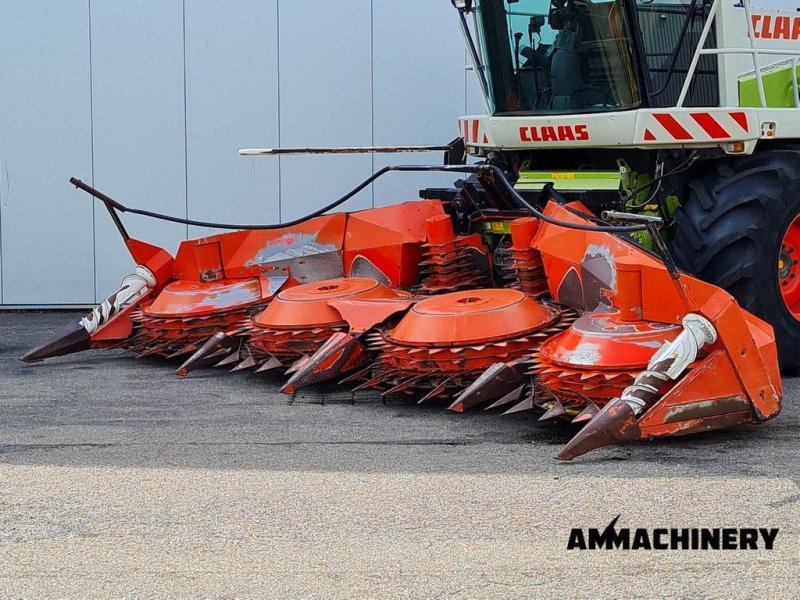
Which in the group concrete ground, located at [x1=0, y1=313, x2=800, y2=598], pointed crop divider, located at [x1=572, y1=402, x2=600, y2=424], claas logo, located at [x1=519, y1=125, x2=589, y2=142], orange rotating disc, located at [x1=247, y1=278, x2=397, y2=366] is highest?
claas logo, located at [x1=519, y1=125, x2=589, y2=142]

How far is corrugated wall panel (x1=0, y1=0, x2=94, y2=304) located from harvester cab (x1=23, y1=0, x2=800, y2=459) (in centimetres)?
255

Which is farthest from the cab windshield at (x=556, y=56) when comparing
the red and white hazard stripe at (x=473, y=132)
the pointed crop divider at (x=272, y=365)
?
the pointed crop divider at (x=272, y=365)

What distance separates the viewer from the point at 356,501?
4230 millimetres

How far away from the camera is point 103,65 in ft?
30.5

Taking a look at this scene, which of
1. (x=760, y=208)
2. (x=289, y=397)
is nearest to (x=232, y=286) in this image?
(x=289, y=397)

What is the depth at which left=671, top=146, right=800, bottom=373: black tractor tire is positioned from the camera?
6.01 metres

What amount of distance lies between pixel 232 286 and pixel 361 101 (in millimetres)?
2955

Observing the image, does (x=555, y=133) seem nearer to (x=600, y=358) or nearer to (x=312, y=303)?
(x=312, y=303)

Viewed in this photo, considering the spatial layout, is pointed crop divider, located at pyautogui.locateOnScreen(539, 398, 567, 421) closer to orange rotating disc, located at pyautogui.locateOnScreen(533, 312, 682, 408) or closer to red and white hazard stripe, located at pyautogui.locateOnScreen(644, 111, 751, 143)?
orange rotating disc, located at pyautogui.locateOnScreen(533, 312, 682, 408)

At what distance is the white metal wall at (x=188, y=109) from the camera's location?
365 inches

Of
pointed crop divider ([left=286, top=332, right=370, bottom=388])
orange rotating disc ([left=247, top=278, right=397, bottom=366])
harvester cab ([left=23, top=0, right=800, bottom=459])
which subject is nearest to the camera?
harvester cab ([left=23, top=0, right=800, bottom=459])

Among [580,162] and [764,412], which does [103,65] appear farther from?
[764,412]

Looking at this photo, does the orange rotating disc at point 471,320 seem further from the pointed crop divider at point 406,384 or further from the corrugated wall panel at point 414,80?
the corrugated wall panel at point 414,80

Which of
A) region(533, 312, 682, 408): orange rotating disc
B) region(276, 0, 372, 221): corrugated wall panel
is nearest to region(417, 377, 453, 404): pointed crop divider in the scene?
region(533, 312, 682, 408): orange rotating disc
